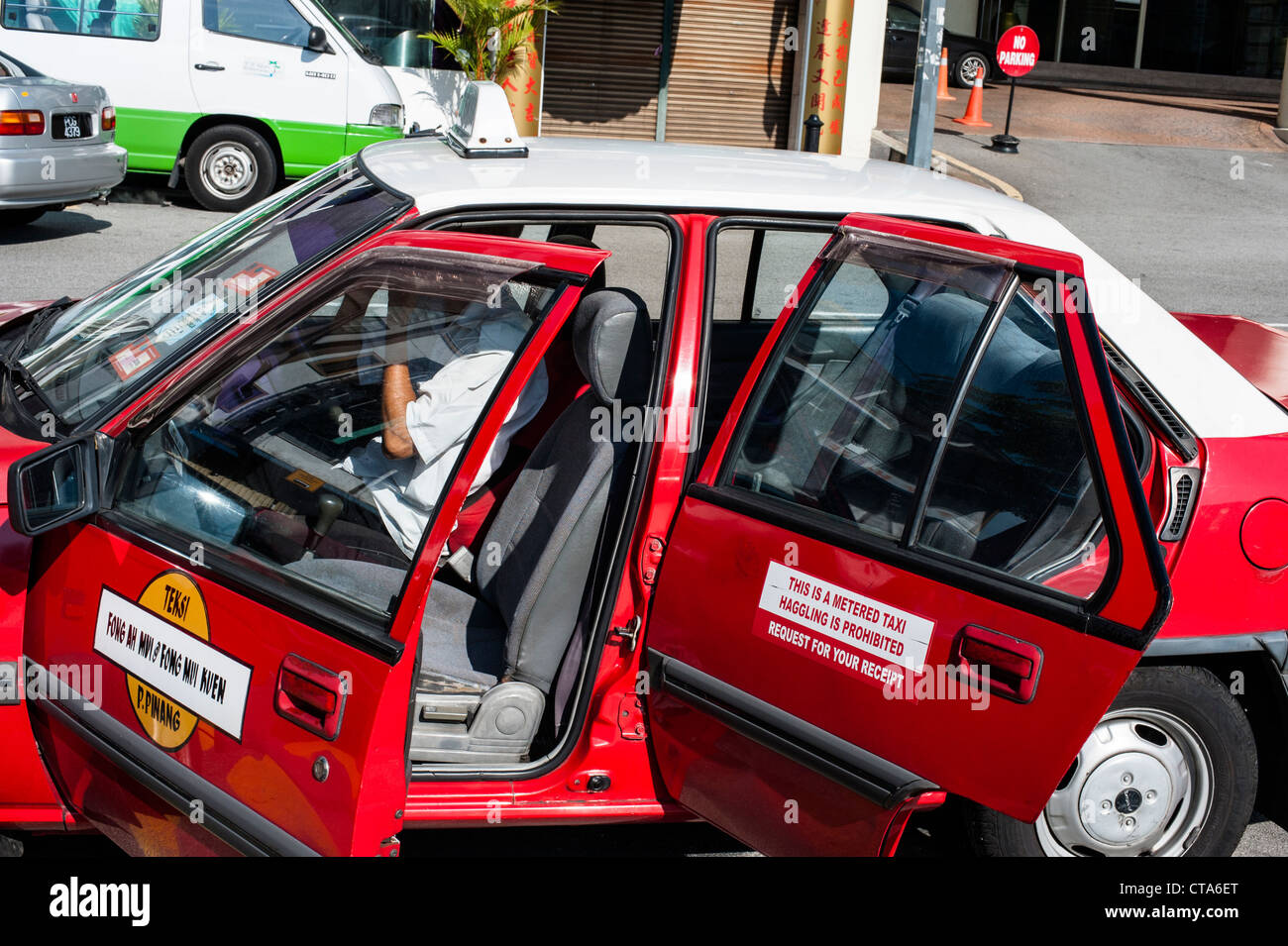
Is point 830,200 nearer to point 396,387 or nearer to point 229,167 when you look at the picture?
point 396,387

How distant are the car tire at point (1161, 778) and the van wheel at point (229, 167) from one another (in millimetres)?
9863

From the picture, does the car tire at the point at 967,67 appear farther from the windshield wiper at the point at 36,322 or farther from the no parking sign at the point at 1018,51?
the windshield wiper at the point at 36,322

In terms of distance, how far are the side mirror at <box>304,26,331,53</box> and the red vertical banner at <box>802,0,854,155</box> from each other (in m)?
6.89

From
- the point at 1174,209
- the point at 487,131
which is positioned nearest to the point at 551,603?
the point at 487,131

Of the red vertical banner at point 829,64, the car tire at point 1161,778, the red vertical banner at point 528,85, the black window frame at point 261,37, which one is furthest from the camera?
the red vertical banner at point 829,64

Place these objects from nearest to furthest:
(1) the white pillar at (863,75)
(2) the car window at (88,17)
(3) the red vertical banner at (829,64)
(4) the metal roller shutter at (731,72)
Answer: (2) the car window at (88,17) < (1) the white pillar at (863,75) < (3) the red vertical banner at (829,64) < (4) the metal roller shutter at (731,72)

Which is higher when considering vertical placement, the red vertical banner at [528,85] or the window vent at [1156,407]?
the red vertical banner at [528,85]

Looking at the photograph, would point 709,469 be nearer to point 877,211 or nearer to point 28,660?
point 877,211

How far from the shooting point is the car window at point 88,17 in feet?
33.8

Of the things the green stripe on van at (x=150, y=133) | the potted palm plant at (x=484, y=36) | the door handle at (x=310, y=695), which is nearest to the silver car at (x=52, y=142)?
the green stripe on van at (x=150, y=133)

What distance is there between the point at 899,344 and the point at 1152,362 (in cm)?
65

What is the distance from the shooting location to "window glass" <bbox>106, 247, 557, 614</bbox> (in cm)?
241

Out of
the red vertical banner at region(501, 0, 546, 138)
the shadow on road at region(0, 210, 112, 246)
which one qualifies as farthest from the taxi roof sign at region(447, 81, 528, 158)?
the red vertical banner at region(501, 0, 546, 138)
